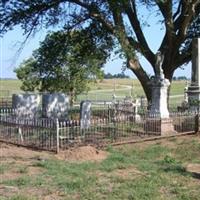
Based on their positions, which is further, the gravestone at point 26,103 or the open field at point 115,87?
the open field at point 115,87

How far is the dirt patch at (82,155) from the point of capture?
13.0 meters

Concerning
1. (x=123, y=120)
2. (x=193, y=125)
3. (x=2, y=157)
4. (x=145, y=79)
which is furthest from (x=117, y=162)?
(x=145, y=79)

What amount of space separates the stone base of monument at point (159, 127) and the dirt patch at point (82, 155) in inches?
185

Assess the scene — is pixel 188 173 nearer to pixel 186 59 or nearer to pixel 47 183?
pixel 47 183

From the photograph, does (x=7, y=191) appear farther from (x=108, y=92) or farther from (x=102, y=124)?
(x=108, y=92)

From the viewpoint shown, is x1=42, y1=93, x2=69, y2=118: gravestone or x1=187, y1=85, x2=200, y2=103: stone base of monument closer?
x1=187, y1=85, x2=200, y2=103: stone base of monument

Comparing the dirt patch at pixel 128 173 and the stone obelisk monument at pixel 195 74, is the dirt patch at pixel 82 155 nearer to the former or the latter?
the dirt patch at pixel 128 173

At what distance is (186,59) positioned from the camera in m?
26.6

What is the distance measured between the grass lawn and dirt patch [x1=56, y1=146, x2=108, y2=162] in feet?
0.75

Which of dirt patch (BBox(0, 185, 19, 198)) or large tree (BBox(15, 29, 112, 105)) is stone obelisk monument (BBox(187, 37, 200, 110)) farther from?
dirt patch (BBox(0, 185, 19, 198))

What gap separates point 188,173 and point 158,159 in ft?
10.3

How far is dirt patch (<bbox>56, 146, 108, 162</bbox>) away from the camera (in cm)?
1299

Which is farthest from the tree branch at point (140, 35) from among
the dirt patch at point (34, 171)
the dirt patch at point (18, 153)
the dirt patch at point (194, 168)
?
the dirt patch at point (34, 171)

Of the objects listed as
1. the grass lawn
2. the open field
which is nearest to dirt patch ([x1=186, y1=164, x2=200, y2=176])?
the grass lawn
